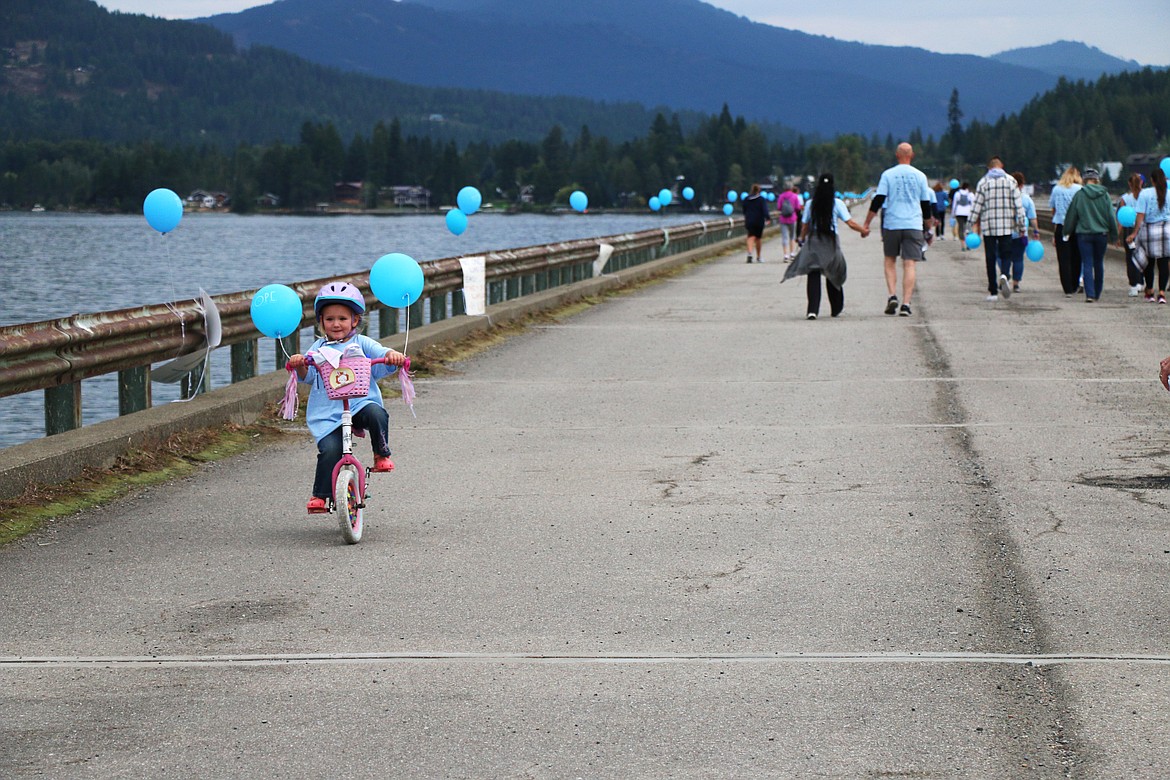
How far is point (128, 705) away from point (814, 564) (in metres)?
3.02

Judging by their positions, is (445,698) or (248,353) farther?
(248,353)

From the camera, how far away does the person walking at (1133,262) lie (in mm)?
22719

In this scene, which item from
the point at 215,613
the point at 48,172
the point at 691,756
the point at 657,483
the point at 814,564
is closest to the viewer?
the point at 691,756

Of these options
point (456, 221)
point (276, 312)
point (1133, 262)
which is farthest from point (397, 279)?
point (1133, 262)

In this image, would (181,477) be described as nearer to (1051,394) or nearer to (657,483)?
(657,483)

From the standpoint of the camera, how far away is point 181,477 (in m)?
9.53

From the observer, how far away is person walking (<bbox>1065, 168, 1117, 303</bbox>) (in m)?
22.7

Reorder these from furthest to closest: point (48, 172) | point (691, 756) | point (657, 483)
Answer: point (48, 172)
point (657, 483)
point (691, 756)

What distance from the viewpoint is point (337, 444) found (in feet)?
26.5

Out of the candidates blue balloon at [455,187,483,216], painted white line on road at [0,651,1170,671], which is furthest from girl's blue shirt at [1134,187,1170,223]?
painted white line on road at [0,651,1170,671]

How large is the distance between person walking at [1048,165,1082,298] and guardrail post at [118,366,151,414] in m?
16.0

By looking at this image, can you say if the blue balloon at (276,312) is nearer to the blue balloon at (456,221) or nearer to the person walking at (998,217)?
the blue balloon at (456,221)

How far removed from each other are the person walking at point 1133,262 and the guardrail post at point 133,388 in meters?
15.1

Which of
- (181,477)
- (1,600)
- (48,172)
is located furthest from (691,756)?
(48,172)
